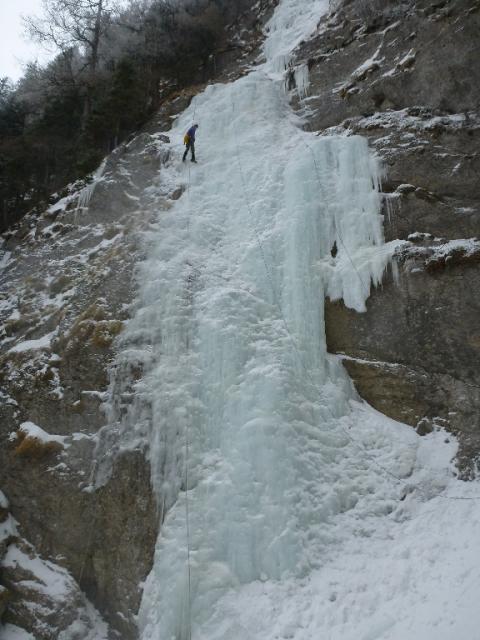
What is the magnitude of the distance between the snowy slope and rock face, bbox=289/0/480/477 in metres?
0.33

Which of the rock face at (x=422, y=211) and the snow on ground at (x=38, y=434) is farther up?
the rock face at (x=422, y=211)

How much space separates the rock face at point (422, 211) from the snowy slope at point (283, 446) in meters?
0.33

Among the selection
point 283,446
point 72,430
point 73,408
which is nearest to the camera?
point 283,446

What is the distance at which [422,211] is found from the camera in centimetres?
781

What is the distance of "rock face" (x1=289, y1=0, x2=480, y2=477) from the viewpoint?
670cm

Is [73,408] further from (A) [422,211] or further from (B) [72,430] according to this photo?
(A) [422,211]

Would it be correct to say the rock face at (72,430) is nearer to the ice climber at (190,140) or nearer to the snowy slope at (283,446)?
the snowy slope at (283,446)

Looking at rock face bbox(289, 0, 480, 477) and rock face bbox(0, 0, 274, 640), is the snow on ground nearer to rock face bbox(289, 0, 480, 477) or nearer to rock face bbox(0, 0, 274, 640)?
rock face bbox(0, 0, 274, 640)

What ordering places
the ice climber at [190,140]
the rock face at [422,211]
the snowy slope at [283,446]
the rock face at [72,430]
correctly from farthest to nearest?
1. the ice climber at [190,140]
2. the rock face at [422,211]
3. the rock face at [72,430]
4. the snowy slope at [283,446]

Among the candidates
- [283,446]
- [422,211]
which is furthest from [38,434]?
[422,211]

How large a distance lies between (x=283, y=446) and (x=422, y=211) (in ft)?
A: 15.2

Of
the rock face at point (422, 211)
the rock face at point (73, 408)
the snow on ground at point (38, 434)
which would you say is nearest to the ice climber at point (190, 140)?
the rock face at point (73, 408)

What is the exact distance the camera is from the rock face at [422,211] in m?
6.70

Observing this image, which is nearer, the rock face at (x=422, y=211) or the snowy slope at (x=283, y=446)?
the snowy slope at (x=283, y=446)
